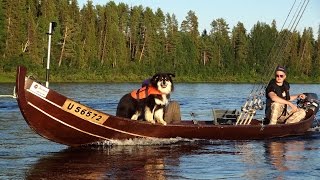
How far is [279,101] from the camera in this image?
17.7 metres

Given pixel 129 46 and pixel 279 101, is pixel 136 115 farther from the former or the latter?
pixel 129 46

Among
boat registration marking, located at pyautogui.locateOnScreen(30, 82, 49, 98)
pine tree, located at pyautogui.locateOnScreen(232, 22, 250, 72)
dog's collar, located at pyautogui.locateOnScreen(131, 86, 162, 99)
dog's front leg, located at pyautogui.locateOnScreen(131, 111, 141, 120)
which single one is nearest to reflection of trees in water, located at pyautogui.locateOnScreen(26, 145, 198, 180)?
dog's front leg, located at pyautogui.locateOnScreen(131, 111, 141, 120)

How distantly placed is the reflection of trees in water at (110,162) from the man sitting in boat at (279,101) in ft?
10.4

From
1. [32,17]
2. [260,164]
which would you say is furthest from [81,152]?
[32,17]

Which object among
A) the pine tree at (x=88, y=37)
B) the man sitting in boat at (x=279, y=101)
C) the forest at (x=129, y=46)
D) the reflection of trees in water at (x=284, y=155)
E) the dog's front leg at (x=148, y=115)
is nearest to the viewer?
the reflection of trees in water at (x=284, y=155)

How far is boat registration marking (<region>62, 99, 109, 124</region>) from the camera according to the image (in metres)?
14.5

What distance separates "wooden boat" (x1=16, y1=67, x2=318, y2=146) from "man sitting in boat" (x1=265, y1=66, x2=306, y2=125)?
132 cm

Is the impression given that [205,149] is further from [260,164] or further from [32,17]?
[32,17]

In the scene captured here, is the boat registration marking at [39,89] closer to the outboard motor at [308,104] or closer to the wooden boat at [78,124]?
the wooden boat at [78,124]

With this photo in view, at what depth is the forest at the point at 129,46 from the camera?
76000 mm

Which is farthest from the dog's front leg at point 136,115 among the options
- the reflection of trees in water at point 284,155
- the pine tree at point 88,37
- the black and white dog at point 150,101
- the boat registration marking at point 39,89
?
the pine tree at point 88,37

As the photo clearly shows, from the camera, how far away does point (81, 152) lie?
584 inches

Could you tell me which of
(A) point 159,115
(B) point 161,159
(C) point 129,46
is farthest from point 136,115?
(C) point 129,46

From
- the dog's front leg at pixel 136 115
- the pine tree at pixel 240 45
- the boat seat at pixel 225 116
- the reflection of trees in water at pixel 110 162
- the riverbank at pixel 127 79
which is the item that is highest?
the pine tree at pixel 240 45
